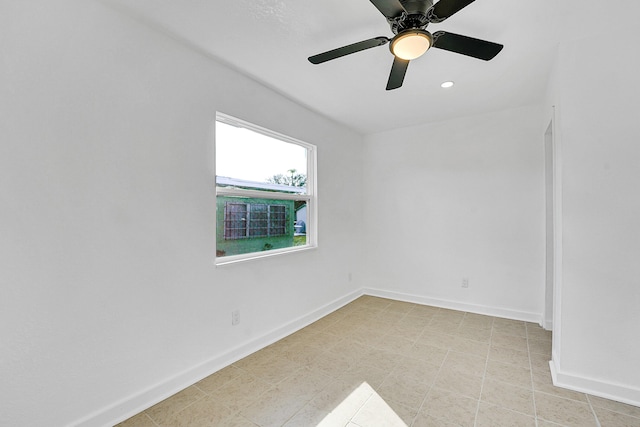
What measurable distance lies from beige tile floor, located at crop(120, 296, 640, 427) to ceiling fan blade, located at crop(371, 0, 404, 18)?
228 cm

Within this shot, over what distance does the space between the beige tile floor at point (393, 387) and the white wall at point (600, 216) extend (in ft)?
0.71

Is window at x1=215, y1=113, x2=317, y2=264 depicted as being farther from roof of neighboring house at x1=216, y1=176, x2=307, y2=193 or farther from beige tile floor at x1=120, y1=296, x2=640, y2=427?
beige tile floor at x1=120, y1=296, x2=640, y2=427

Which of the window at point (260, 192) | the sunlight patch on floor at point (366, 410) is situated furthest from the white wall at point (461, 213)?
the sunlight patch on floor at point (366, 410)

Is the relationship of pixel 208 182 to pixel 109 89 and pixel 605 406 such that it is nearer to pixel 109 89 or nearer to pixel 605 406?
pixel 109 89

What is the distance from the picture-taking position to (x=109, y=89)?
1.74m

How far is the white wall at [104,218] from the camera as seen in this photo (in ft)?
4.69

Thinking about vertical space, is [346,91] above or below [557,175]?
above

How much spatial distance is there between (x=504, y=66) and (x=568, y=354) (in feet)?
7.54

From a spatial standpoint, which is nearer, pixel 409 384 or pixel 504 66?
pixel 409 384

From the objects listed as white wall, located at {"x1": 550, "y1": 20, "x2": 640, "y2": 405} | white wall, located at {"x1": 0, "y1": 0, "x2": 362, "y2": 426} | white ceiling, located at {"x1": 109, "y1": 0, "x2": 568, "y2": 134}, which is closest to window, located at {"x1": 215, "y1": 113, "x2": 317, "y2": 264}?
white wall, located at {"x1": 0, "y1": 0, "x2": 362, "y2": 426}

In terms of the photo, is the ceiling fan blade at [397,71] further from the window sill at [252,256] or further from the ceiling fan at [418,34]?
the window sill at [252,256]

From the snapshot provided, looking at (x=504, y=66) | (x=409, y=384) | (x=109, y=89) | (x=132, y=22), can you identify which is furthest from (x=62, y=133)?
(x=504, y=66)

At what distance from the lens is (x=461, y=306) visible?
12.3 feet

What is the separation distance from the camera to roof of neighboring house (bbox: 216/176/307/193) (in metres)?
2.48
